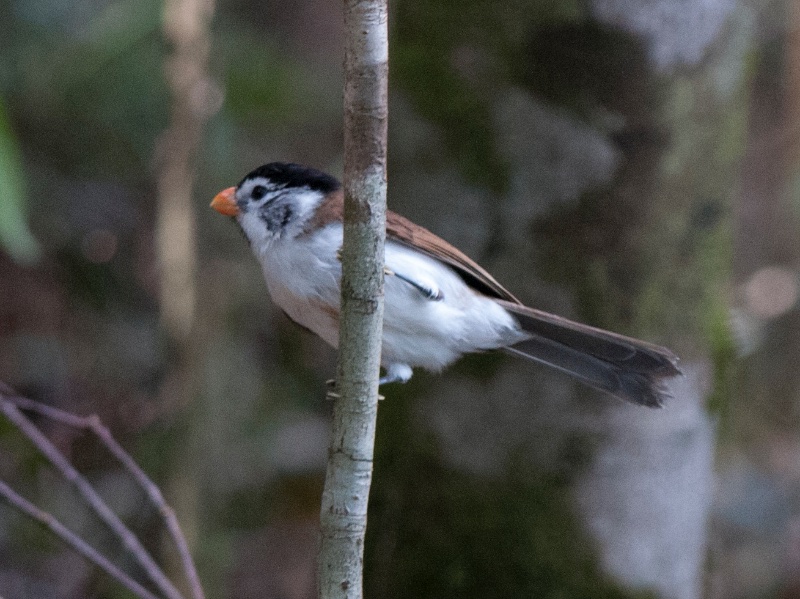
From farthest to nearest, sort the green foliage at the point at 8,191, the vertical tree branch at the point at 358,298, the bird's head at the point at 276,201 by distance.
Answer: the bird's head at the point at 276,201
the green foliage at the point at 8,191
the vertical tree branch at the point at 358,298

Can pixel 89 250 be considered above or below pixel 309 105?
below

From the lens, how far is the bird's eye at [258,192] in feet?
10.0

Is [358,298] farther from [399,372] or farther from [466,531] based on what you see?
[466,531]

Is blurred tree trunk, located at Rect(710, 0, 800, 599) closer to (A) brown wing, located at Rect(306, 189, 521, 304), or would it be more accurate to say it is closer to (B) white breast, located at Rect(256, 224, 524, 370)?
(B) white breast, located at Rect(256, 224, 524, 370)

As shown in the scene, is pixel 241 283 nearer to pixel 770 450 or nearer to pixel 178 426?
pixel 178 426

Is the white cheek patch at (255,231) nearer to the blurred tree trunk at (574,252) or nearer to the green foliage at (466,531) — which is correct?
the blurred tree trunk at (574,252)

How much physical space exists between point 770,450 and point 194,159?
14.1 ft

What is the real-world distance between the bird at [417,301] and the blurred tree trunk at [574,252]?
0.23 meters

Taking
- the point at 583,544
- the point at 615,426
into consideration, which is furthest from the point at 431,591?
the point at 615,426

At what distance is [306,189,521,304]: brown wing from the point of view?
9.23ft

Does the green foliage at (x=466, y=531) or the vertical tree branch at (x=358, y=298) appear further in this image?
the green foliage at (x=466, y=531)

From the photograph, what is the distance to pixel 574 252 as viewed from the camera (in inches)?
123

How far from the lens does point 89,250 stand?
5.91 meters

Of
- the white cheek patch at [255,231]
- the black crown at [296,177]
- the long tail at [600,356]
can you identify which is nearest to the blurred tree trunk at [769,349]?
the long tail at [600,356]
